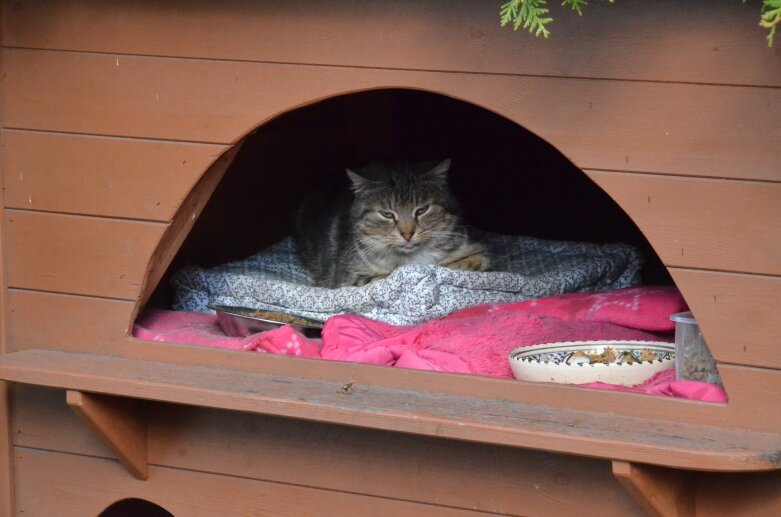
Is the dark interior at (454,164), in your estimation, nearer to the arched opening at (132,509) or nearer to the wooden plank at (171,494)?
the arched opening at (132,509)

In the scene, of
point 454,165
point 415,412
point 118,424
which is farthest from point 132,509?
point 454,165

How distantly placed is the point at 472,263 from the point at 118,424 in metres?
1.23

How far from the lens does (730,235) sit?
1.95 meters

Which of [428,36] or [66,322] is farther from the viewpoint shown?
[66,322]

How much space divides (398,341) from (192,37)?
0.81 meters

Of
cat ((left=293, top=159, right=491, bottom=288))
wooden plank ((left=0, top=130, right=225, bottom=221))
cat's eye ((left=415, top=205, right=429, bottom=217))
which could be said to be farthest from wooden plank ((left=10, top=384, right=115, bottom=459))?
cat's eye ((left=415, top=205, right=429, bottom=217))

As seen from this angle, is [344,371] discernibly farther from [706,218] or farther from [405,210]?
[405,210]

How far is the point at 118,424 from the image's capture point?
243 centimetres

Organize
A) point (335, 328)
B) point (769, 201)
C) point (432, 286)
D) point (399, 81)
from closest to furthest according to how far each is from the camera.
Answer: point (769, 201), point (399, 81), point (335, 328), point (432, 286)

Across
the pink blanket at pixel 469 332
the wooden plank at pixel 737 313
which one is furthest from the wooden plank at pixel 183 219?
the wooden plank at pixel 737 313

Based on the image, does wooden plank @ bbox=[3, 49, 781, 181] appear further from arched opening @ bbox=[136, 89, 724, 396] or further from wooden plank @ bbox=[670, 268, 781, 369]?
arched opening @ bbox=[136, 89, 724, 396]

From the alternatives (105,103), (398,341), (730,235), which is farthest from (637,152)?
(105,103)

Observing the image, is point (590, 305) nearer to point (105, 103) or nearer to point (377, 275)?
point (377, 275)

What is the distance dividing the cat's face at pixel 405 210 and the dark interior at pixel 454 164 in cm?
40
